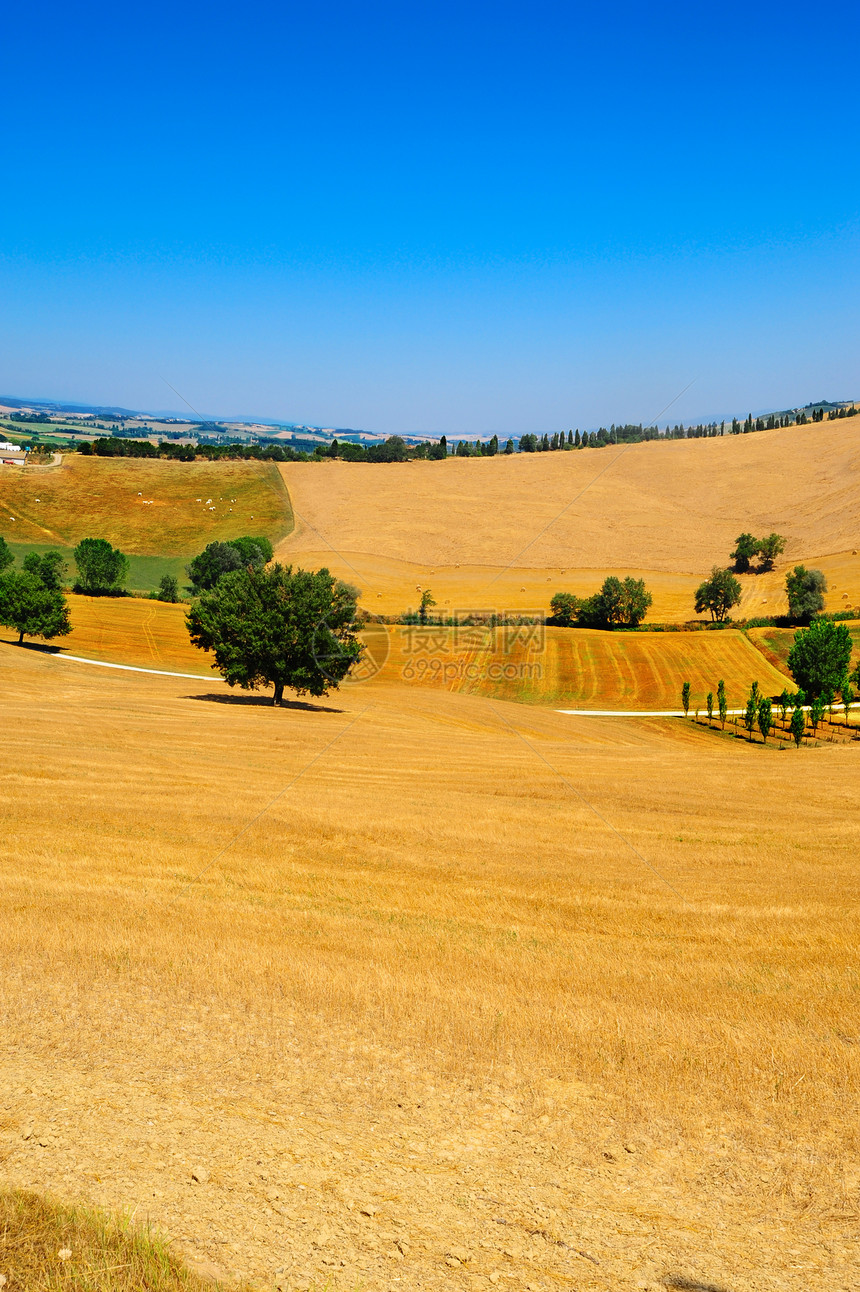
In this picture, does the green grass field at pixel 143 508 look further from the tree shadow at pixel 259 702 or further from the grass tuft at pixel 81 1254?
the grass tuft at pixel 81 1254

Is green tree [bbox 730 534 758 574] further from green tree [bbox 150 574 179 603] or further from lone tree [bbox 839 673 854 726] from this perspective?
green tree [bbox 150 574 179 603]

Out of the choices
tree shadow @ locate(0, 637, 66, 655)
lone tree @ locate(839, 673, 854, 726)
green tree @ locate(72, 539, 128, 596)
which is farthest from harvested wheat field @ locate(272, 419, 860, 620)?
tree shadow @ locate(0, 637, 66, 655)

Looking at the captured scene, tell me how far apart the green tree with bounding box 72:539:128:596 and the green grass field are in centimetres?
635

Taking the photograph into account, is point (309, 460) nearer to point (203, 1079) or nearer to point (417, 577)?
point (417, 577)

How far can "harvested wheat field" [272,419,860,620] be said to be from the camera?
128375 millimetres

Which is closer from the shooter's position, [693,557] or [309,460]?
[693,557]

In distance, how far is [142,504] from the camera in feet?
503

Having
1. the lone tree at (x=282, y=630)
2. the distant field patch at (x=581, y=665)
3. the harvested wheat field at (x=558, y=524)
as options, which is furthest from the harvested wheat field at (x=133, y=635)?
the harvested wheat field at (x=558, y=524)

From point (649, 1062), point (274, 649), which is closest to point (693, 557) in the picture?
point (274, 649)

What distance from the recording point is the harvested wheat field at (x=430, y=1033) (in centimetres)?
829

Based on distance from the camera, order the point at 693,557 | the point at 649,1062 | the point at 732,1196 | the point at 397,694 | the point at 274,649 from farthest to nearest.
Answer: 1. the point at 693,557
2. the point at 397,694
3. the point at 274,649
4. the point at 649,1062
5. the point at 732,1196

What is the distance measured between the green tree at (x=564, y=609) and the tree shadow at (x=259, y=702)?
58509 millimetres

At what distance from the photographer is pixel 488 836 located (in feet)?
77.5

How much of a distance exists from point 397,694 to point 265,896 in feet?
150
